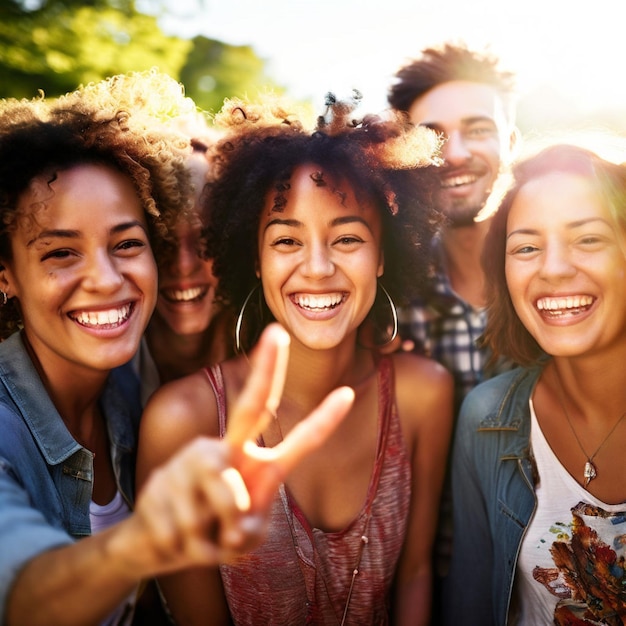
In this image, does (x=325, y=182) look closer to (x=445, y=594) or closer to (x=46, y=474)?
(x=46, y=474)

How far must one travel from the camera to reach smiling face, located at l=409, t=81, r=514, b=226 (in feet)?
13.0

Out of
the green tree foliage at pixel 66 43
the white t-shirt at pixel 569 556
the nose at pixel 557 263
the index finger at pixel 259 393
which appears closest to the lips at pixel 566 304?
the nose at pixel 557 263

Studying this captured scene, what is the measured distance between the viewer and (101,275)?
2.32 metres

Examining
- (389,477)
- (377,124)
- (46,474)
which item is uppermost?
(377,124)

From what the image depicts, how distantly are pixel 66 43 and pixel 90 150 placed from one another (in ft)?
27.8

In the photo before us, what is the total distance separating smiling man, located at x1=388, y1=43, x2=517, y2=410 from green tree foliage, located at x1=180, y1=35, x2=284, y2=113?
1389 cm

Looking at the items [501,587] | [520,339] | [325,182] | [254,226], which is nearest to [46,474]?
[254,226]

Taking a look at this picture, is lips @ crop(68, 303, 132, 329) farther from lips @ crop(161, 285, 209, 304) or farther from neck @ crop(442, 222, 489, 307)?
neck @ crop(442, 222, 489, 307)

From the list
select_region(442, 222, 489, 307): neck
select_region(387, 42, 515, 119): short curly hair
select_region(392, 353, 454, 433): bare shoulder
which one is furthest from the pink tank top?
select_region(387, 42, 515, 119): short curly hair

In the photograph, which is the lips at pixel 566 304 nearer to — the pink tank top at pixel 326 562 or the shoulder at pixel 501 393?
the shoulder at pixel 501 393

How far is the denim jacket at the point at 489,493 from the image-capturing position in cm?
267

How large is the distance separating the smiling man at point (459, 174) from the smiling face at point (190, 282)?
1.16 metres

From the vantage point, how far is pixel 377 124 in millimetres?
2789

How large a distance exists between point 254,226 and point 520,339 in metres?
1.36
